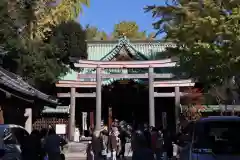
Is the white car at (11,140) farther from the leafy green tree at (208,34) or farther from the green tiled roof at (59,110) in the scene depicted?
the green tiled roof at (59,110)

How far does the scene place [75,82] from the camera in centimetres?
3191

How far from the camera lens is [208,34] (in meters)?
13.7

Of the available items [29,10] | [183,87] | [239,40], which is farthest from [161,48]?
[239,40]

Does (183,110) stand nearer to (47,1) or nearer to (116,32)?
(47,1)

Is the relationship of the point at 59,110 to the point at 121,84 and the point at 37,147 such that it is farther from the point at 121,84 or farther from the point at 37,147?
the point at 37,147

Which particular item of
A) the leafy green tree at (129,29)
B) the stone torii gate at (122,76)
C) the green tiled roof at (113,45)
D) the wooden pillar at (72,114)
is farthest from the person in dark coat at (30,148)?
the leafy green tree at (129,29)

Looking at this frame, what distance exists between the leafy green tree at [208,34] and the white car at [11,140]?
19.1 feet

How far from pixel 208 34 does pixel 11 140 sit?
258 inches

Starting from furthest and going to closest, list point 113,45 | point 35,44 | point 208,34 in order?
point 113,45, point 35,44, point 208,34

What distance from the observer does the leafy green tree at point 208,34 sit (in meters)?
13.1

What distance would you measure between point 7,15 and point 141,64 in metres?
11.2

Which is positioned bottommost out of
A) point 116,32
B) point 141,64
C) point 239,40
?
point 239,40

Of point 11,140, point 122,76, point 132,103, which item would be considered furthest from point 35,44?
point 11,140

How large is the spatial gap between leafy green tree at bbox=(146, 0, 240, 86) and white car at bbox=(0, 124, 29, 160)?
19.1 ft
